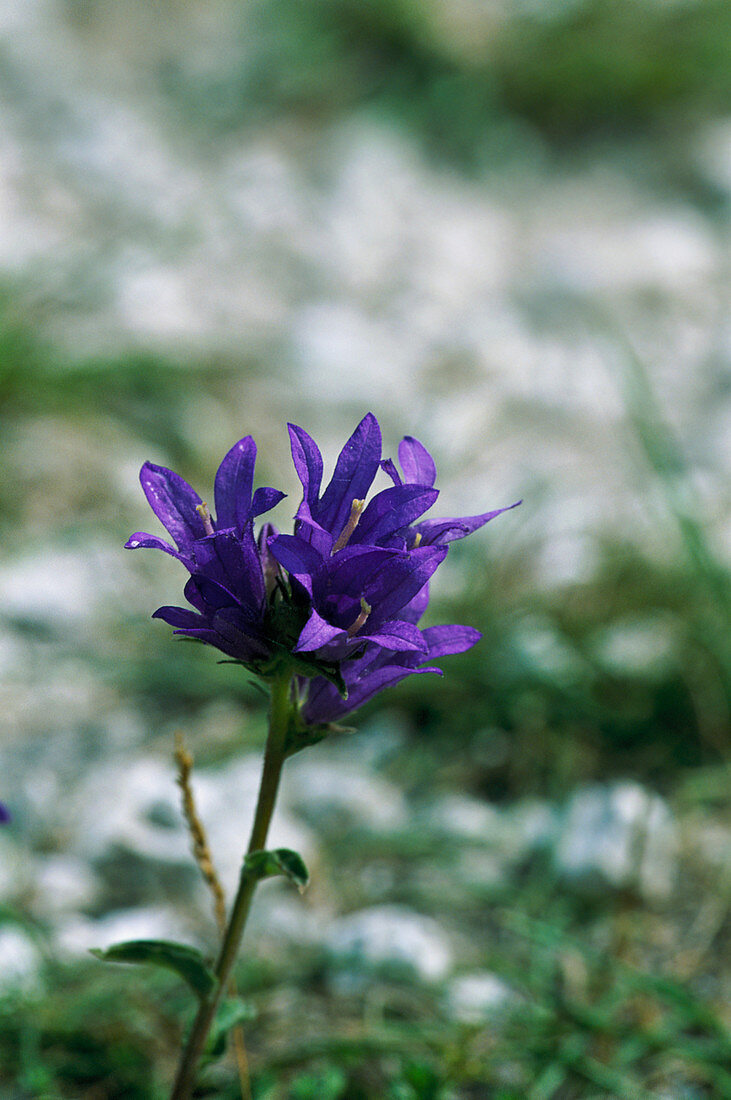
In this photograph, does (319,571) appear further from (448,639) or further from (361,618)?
(448,639)

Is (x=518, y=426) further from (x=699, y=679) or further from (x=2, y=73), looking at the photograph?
(x=2, y=73)

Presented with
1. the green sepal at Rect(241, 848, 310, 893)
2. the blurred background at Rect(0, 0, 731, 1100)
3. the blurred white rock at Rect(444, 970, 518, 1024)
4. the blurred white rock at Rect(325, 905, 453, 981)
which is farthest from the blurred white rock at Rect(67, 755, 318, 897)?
the green sepal at Rect(241, 848, 310, 893)

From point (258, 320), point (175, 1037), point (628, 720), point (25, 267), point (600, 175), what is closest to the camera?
point (175, 1037)

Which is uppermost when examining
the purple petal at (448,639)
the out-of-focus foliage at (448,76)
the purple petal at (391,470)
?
the out-of-focus foliage at (448,76)

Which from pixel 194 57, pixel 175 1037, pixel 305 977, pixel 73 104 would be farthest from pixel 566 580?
pixel 194 57

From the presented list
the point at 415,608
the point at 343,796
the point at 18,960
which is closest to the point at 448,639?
the point at 415,608

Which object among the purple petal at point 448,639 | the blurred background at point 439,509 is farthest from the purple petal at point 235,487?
the blurred background at point 439,509

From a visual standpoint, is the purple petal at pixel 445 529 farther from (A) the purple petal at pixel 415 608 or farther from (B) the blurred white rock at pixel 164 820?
(B) the blurred white rock at pixel 164 820
